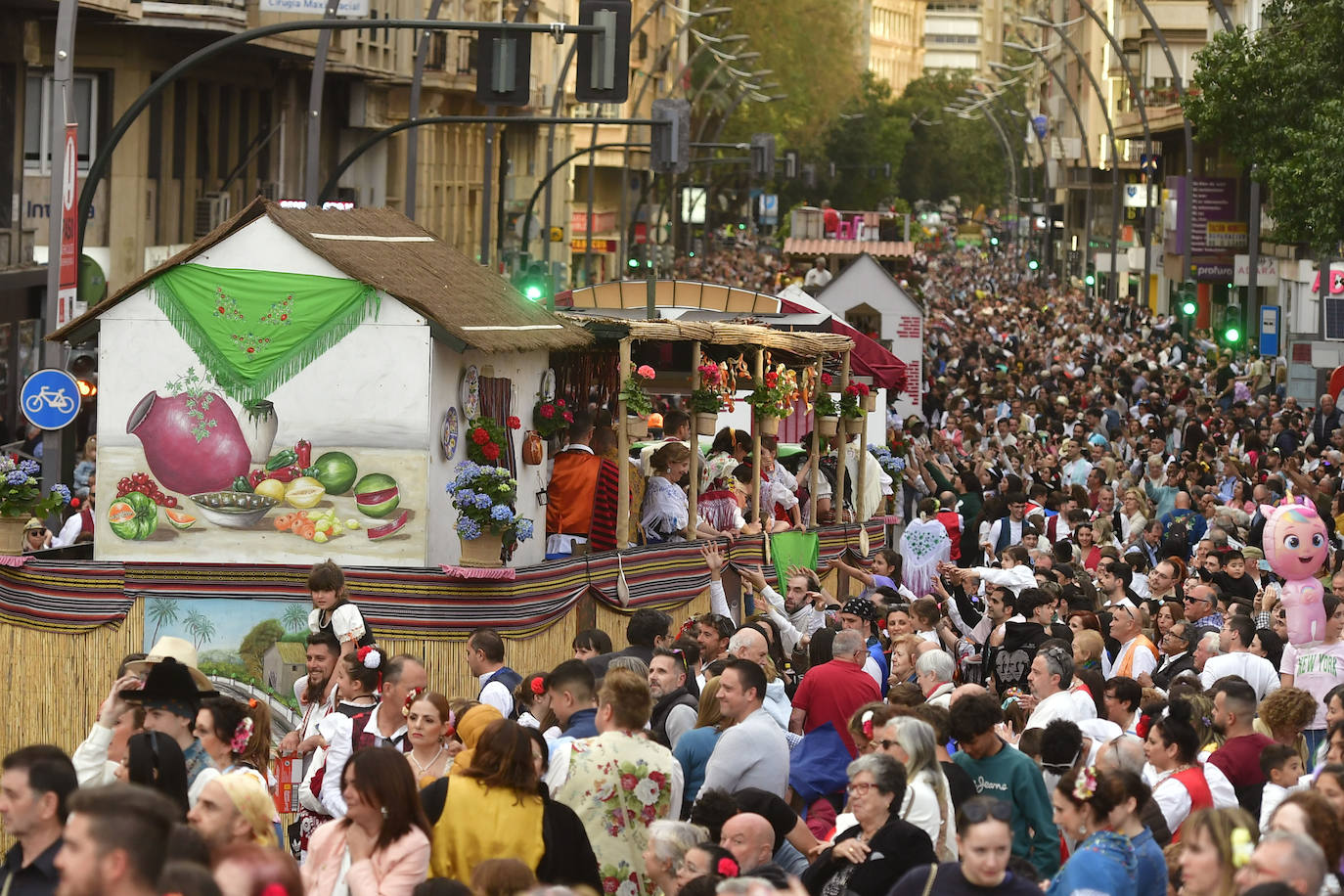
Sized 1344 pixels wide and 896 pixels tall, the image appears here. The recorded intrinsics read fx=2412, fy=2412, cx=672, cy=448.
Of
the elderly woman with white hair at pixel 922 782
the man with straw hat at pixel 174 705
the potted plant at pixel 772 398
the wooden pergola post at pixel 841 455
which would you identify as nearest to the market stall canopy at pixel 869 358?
the wooden pergola post at pixel 841 455

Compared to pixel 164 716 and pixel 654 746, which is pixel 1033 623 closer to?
pixel 654 746

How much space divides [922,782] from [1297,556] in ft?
18.8

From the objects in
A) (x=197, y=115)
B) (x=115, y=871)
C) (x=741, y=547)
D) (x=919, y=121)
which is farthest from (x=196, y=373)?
(x=919, y=121)

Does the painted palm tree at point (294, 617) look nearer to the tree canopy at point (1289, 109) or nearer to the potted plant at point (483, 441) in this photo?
the potted plant at point (483, 441)

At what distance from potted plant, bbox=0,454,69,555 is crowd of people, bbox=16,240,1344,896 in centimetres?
282

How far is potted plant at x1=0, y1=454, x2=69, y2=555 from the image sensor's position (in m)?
14.5

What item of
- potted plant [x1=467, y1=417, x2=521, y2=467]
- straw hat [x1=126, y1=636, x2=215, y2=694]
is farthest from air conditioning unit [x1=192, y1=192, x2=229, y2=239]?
straw hat [x1=126, y1=636, x2=215, y2=694]

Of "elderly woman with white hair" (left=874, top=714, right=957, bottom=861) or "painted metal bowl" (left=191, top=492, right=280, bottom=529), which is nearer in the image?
"elderly woman with white hair" (left=874, top=714, right=957, bottom=861)

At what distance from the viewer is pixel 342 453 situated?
46.9 feet

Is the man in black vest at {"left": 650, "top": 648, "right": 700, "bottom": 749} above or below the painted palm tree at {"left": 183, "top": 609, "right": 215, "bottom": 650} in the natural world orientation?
above

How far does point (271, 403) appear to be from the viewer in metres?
14.3

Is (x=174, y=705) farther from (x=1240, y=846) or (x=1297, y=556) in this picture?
(x=1297, y=556)

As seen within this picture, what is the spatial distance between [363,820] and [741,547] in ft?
33.4

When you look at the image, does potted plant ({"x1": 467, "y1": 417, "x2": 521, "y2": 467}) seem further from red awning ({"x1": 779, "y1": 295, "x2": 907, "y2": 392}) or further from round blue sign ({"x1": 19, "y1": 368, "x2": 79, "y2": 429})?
red awning ({"x1": 779, "y1": 295, "x2": 907, "y2": 392})
